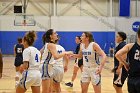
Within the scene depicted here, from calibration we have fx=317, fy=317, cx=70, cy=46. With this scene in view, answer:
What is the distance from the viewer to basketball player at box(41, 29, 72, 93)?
7184 millimetres

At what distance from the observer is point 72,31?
27.3 meters

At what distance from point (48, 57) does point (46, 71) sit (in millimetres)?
330

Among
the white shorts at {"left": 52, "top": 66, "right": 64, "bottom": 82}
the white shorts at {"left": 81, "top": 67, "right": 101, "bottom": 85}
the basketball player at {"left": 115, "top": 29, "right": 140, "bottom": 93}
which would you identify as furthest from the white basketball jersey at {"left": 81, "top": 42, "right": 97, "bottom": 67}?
the basketball player at {"left": 115, "top": 29, "right": 140, "bottom": 93}

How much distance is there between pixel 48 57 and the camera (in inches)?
292

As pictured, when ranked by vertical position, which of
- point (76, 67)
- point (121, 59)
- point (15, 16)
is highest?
point (15, 16)

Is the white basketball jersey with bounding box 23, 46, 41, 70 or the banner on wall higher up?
the banner on wall

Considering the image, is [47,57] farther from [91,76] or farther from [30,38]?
[30,38]

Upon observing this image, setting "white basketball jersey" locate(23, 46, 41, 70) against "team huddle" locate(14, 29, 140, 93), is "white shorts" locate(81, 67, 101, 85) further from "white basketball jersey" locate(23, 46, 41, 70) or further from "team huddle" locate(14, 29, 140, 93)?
"white basketball jersey" locate(23, 46, 41, 70)

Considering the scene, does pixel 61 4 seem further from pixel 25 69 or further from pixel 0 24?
pixel 25 69

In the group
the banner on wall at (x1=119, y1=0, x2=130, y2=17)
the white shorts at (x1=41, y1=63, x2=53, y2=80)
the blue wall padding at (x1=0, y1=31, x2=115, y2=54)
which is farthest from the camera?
the blue wall padding at (x1=0, y1=31, x2=115, y2=54)

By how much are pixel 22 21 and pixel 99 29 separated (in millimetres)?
6647

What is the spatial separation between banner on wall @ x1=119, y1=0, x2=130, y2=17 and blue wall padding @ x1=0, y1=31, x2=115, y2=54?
1913mm

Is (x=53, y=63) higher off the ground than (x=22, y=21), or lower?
lower

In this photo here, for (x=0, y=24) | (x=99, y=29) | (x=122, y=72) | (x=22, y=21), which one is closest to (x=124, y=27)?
(x=99, y=29)
